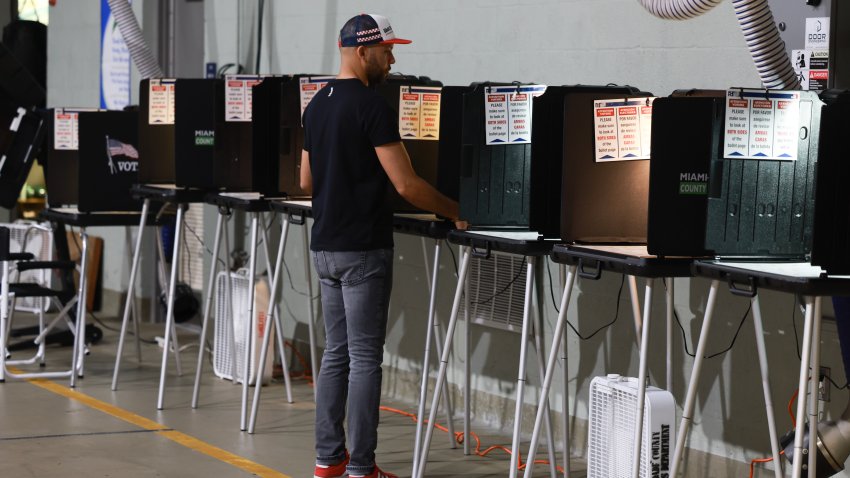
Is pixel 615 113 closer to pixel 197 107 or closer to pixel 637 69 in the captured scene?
pixel 637 69

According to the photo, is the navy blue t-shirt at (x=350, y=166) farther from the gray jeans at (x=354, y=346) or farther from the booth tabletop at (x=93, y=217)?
the booth tabletop at (x=93, y=217)

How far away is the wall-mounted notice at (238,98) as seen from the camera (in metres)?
5.98

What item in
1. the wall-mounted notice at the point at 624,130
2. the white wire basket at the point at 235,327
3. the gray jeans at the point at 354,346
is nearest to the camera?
the wall-mounted notice at the point at 624,130

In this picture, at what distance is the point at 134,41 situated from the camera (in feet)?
24.0

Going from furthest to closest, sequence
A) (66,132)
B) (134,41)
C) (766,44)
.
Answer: (134,41), (66,132), (766,44)

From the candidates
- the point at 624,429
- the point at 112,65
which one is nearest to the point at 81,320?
the point at 112,65

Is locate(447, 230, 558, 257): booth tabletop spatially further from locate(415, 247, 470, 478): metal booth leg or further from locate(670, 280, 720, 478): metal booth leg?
locate(670, 280, 720, 478): metal booth leg

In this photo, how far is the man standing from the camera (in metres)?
4.41

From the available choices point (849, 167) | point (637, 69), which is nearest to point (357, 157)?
point (637, 69)

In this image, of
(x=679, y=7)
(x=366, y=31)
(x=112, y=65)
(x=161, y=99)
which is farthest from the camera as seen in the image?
(x=112, y=65)

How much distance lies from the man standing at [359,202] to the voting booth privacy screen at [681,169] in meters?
0.96

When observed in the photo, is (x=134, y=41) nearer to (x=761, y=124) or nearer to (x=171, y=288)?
(x=171, y=288)

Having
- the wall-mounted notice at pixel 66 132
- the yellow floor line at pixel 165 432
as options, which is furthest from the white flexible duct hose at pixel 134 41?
the yellow floor line at pixel 165 432

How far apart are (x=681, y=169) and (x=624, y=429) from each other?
0.95 meters
